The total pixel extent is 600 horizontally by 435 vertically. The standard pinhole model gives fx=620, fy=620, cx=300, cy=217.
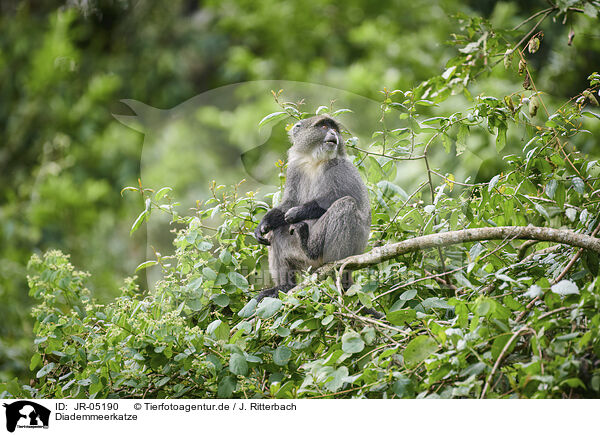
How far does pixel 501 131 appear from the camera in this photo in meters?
3.06

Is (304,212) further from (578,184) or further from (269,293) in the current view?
(578,184)

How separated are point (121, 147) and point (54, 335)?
656cm

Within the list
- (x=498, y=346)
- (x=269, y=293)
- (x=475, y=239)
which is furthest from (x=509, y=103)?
(x=269, y=293)

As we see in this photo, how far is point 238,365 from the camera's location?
2.56m

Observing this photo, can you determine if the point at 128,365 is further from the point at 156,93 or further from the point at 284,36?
the point at 284,36

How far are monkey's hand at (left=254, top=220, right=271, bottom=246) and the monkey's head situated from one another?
0.63 m

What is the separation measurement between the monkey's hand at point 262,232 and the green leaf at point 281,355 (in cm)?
106

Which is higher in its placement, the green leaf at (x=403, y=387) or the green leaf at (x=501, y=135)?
the green leaf at (x=501, y=135)

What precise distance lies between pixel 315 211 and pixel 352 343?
5.22 ft

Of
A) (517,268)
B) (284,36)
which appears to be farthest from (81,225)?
(517,268)

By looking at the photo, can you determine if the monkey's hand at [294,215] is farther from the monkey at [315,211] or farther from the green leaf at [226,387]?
the green leaf at [226,387]

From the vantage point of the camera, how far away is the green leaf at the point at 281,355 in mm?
2717
